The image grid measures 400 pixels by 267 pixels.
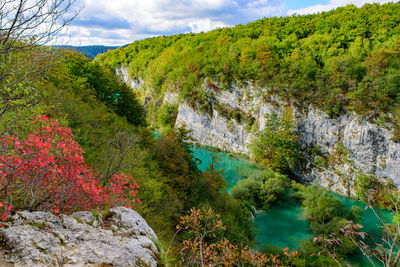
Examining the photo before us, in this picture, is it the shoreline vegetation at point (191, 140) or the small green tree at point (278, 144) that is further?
the small green tree at point (278, 144)

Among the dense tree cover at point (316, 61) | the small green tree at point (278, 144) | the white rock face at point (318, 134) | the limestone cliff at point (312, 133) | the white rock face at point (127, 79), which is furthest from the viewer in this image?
the white rock face at point (127, 79)

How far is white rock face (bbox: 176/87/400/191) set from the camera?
906 inches

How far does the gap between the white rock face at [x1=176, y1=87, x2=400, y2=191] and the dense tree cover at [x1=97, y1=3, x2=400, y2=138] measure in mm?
1278

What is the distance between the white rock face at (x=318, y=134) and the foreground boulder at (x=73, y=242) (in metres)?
26.5

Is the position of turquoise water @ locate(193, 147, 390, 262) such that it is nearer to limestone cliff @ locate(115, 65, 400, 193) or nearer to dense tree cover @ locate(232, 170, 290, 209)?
dense tree cover @ locate(232, 170, 290, 209)

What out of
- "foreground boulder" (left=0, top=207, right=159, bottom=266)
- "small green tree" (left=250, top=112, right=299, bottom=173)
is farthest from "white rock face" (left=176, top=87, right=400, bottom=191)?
"foreground boulder" (left=0, top=207, right=159, bottom=266)

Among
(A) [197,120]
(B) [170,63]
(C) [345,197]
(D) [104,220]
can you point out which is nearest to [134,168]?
(D) [104,220]

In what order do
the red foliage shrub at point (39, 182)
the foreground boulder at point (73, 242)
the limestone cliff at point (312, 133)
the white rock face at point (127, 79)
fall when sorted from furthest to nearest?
the white rock face at point (127, 79) → the limestone cliff at point (312, 133) → the red foliage shrub at point (39, 182) → the foreground boulder at point (73, 242)

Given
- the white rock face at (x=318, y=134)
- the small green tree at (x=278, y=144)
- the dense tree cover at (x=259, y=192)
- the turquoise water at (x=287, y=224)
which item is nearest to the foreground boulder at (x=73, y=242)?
the turquoise water at (x=287, y=224)

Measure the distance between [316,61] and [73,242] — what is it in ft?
110

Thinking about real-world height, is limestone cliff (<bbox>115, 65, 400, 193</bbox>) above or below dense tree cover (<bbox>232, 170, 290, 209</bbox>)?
above

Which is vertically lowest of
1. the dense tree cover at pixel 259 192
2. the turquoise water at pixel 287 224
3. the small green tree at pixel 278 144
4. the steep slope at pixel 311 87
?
the turquoise water at pixel 287 224

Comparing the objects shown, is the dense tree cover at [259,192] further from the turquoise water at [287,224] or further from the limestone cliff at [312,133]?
the limestone cliff at [312,133]

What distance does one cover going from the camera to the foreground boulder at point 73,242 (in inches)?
113
